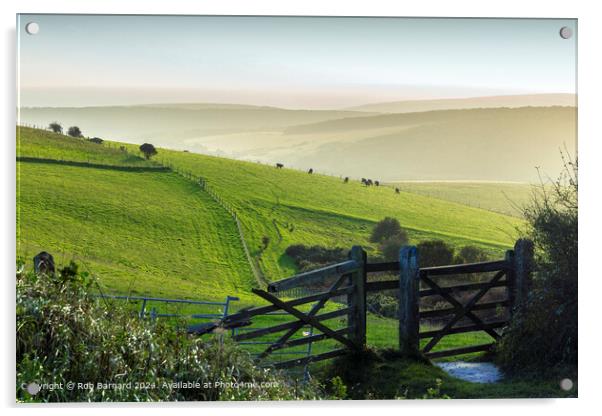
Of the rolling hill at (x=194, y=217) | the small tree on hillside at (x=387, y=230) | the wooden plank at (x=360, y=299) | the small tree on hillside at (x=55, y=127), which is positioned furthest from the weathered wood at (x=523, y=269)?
the small tree on hillside at (x=55, y=127)

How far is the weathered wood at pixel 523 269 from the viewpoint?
1170 cm

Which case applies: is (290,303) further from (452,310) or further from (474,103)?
(474,103)

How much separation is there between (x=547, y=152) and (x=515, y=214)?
0.98 metres

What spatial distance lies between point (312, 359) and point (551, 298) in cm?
333

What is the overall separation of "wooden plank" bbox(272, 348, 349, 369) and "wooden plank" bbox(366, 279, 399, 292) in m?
0.90

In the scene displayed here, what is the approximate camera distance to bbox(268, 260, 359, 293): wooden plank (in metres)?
11.0

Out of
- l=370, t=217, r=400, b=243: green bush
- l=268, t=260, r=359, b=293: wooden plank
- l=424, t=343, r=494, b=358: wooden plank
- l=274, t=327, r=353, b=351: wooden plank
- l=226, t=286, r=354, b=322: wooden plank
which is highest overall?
l=370, t=217, r=400, b=243: green bush

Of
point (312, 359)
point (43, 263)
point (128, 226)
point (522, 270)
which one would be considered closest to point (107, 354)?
point (43, 263)

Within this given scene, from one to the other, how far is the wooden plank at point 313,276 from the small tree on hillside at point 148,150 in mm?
2505

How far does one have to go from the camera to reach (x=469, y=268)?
11.7m

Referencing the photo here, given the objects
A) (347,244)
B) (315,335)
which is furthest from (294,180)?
(315,335)

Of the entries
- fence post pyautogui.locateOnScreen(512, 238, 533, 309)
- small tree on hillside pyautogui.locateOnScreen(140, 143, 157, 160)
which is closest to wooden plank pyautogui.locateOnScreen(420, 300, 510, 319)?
fence post pyautogui.locateOnScreen(512, 238, 533, 309)

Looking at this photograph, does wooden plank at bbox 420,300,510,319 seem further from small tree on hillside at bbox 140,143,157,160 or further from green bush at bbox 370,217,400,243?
small tree on hillside at bbox 140,143,157,160

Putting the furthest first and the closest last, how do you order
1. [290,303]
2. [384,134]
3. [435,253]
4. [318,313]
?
[384,134], [435,253], [318,313], [290,303]
